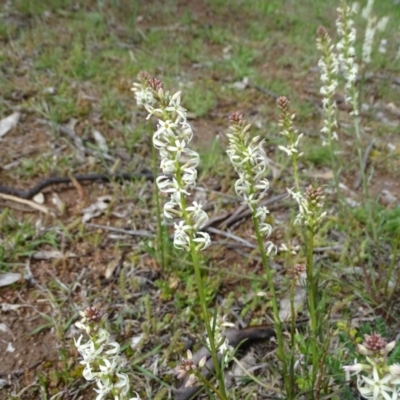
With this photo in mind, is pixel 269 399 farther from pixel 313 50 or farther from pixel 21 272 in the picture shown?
pixel 313 50

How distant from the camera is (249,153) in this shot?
5.75 feet

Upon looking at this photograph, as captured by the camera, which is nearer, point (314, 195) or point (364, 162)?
point (314, 195)

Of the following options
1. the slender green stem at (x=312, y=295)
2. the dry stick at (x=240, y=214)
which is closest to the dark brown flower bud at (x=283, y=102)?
the slender green stem at (x=312, y=295)

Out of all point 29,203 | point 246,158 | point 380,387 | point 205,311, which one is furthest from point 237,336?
point 29,203

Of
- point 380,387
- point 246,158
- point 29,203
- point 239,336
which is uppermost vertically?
point 246,158

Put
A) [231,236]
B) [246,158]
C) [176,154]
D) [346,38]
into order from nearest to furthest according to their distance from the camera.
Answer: [176,154], [246,158], [346,38], [231,236]

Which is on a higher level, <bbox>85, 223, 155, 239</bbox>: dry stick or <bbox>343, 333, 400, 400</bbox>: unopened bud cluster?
<bbox>343, 333, 400, 400</bbox>: unopened bud cluster

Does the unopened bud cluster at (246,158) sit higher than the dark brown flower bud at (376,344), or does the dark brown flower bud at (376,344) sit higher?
the unopened bud cluster at (246,158)

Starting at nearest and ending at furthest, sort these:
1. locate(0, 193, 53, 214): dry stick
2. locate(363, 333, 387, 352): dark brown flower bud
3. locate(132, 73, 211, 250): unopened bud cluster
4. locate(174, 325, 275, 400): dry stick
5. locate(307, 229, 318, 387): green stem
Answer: locate(363, 333, 387, 352): dark brown flower bud, locate(132, 73, 211, 250): unopened bud cluster, locate(307, 229, 318, 387): green stem, locate(174, 325, 275, 400): dry stick, locate(0, 193, 53, 214): dry stick

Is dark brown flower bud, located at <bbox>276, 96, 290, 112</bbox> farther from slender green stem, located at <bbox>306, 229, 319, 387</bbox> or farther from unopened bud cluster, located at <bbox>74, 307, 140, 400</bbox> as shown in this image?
unopened bud cluster, located at <bbox>74, 307, 140, 400</bbox>

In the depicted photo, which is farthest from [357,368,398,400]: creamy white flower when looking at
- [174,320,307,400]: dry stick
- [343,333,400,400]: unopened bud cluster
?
[174,320,307,400]: dry stick

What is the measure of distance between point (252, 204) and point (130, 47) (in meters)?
5.37

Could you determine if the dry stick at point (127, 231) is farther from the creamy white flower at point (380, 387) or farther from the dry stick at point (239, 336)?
the creamy white flower at point (380, 387)

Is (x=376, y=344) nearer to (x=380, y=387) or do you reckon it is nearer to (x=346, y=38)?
(x=380, y=387)
